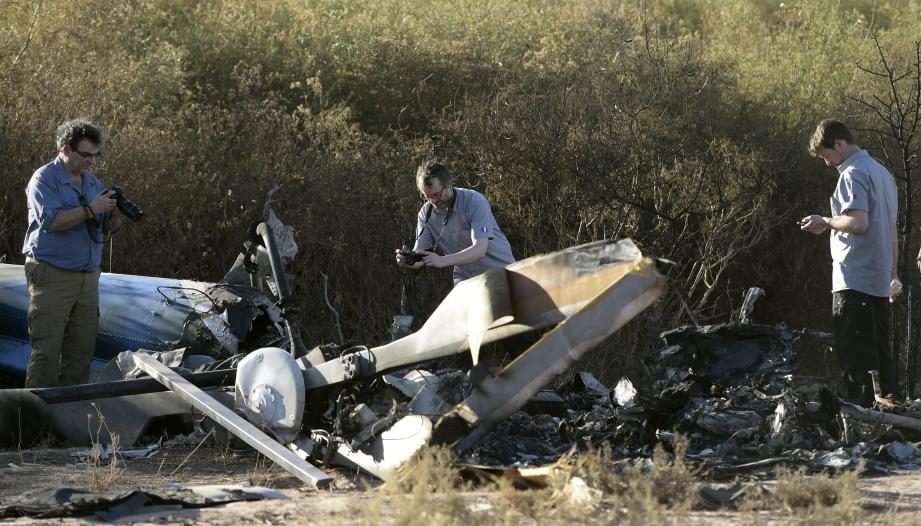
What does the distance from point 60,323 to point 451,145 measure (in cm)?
539

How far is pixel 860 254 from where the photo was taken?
7203mm

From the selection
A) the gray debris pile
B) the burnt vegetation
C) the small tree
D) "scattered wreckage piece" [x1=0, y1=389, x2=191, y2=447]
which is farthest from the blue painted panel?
the small tree

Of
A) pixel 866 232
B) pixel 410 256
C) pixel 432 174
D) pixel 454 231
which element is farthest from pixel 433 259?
pixel 866 232

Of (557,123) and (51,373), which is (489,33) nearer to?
(557,123)

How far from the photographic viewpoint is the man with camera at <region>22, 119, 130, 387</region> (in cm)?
754

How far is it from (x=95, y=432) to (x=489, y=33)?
1168 centimetres

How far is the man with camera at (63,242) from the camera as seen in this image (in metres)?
7.54

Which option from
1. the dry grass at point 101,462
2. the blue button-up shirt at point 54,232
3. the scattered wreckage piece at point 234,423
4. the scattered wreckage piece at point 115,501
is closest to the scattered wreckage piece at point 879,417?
the scattered wreckage piece at point 234,423

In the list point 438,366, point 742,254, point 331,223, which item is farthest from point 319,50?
point 438,366

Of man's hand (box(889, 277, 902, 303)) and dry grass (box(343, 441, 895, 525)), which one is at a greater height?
man's hand (box(889, 277, 902, 303))

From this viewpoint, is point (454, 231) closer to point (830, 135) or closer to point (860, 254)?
point (830, 135)

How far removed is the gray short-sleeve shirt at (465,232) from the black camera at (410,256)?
32 centimetres

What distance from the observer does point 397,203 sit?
12.2m

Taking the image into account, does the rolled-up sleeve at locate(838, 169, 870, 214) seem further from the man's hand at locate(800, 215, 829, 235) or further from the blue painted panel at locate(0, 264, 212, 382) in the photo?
the blue painted panel at locate(0, 264, 212, 382)
